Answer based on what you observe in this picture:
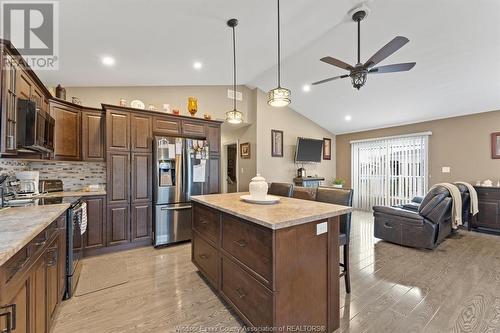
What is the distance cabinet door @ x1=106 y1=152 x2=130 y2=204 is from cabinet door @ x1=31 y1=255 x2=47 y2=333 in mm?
1958

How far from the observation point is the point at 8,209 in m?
1.78

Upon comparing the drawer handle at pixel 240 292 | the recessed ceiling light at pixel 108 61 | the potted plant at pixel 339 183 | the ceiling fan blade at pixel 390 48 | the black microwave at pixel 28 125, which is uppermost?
the recessed ceiling light at pixel 108 61

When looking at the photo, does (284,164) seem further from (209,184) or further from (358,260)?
(358,260)

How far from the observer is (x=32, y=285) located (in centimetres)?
120

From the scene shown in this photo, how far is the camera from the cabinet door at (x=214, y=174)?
3980mm

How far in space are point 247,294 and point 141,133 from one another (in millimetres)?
2928

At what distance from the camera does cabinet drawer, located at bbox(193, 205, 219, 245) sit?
204cm

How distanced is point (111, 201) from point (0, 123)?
1.74 meters

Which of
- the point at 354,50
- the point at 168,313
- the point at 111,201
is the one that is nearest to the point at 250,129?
the point at 354,50

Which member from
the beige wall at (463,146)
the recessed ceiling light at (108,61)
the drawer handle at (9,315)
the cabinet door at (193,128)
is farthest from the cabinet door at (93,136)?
the beige wall at (463,146)

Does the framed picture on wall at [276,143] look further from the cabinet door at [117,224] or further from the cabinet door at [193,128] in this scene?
the cabinet door at [117,224]

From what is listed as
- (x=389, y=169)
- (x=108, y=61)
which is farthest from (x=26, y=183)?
(x=389, y=169)

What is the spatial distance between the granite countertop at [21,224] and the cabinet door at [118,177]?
1319 mm

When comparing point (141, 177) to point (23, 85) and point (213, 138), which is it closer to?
point (213, 138)
